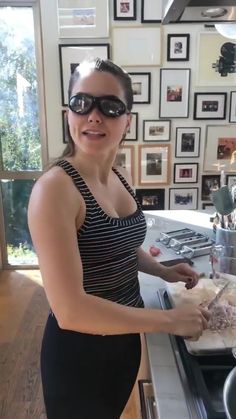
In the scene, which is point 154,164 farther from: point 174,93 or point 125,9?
point 125,9

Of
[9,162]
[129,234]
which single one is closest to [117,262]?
[129,234]

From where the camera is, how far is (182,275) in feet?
3.52

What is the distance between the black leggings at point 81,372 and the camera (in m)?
0.89

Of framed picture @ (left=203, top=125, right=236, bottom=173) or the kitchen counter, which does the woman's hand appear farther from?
framed picture @ (left=203, top=125, right=236, bottom=173)

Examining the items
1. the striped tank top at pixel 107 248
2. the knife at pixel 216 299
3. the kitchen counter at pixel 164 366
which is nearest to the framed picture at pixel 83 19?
the kitchen counter at pixel 164 366

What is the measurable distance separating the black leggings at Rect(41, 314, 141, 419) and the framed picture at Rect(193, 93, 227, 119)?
7.54 ft

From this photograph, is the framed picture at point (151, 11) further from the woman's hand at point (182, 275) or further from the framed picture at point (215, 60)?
the woman's hand at point (182, 275)

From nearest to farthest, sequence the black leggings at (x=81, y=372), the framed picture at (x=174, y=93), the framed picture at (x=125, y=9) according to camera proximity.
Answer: the black leggings at (x=81, y=372)
the framed picture at (x=125, y=9)
the framed picture at (x=174, y=93)

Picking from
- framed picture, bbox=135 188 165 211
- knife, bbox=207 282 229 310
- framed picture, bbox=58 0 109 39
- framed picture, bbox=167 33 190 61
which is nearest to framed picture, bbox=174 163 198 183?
framed picture, bbox=135 188 165 211

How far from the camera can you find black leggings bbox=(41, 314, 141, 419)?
2.92 feet

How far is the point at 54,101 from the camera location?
289 cm

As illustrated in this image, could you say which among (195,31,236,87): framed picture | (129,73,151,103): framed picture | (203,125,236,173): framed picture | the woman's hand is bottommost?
the woman's hand

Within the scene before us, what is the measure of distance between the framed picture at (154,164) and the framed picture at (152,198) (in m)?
0.07

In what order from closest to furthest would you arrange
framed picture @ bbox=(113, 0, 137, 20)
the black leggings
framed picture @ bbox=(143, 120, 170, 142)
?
the black leggings → framed picture @ bbox=(113, 0, 137, 20) → framed picture @ bbox=(143, 120, 170, 142)
